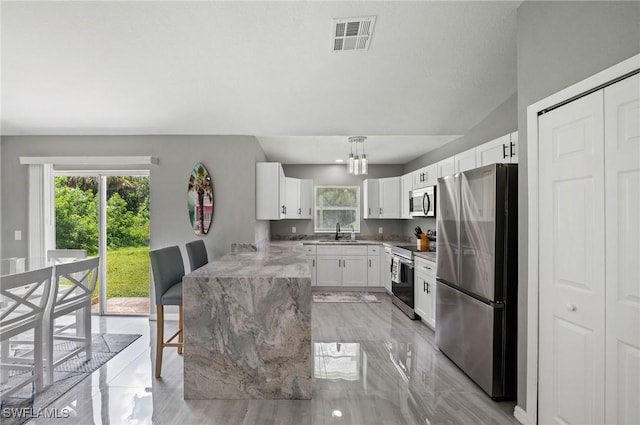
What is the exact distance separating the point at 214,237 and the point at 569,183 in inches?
144

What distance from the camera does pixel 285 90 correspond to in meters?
3.20

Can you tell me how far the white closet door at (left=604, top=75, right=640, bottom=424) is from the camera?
1.40 m

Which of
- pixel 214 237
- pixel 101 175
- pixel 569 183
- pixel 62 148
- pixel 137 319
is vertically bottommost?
pixel 137 319

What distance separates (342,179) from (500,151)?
12.2 ft

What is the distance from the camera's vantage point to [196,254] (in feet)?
11.3

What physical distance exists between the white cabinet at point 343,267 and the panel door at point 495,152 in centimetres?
285

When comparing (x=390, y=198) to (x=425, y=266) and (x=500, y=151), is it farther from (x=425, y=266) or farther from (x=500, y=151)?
(x=500, y=151)

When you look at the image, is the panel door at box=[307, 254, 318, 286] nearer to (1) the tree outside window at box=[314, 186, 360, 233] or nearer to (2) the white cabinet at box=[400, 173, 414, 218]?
(1) the tree outside window at box=[314, 186, 360, 233]

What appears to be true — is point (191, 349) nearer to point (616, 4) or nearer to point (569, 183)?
point (569, 183)

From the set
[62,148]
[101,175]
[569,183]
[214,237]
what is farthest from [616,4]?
[62,148]

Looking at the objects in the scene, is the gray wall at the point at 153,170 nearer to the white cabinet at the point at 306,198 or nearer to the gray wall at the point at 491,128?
the white cabinet at the point at 306,198

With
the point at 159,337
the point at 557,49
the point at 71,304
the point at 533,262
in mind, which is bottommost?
the point at 159,337

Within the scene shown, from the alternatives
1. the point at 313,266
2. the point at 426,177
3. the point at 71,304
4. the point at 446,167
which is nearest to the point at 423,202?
the point at 426,177

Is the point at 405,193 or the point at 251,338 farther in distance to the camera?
the point at 405,193
